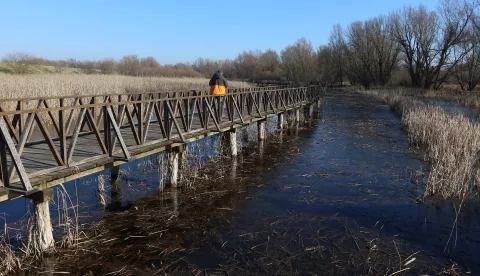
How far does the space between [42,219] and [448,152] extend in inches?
395

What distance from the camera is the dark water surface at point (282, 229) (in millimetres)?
5555

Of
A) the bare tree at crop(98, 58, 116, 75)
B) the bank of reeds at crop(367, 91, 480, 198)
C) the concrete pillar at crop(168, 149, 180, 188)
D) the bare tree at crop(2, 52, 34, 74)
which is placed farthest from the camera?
the bare tree at crop(98, 58, 116, 75)

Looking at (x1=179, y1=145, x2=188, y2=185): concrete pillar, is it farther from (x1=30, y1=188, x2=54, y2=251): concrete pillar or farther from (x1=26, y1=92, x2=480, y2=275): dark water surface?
(x1=30, y1=188, x2=54, y2=251): concrete pillar

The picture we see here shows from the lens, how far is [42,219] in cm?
545

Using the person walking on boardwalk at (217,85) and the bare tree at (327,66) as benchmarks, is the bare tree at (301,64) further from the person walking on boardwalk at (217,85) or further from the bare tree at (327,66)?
the person walking on boardwalk at (217,85)

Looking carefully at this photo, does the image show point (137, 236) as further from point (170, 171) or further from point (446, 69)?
point (446, 69)

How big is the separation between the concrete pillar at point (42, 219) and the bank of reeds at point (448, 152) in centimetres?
794

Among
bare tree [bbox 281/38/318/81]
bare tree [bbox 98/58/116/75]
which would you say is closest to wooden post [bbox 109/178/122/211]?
bare tree [bbox 98/58/116/75]

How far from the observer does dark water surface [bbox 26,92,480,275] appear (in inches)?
219

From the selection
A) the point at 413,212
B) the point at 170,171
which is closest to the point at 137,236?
the point at 170,171

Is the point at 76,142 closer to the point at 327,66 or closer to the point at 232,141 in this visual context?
the point at 232,141

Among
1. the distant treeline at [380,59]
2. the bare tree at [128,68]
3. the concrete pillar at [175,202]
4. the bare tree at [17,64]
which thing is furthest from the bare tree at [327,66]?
the concrete pillar at [175,202]

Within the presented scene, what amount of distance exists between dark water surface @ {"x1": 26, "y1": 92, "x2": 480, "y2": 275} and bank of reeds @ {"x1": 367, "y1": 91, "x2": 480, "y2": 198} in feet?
1.56

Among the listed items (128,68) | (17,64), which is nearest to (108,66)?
(128,68)
